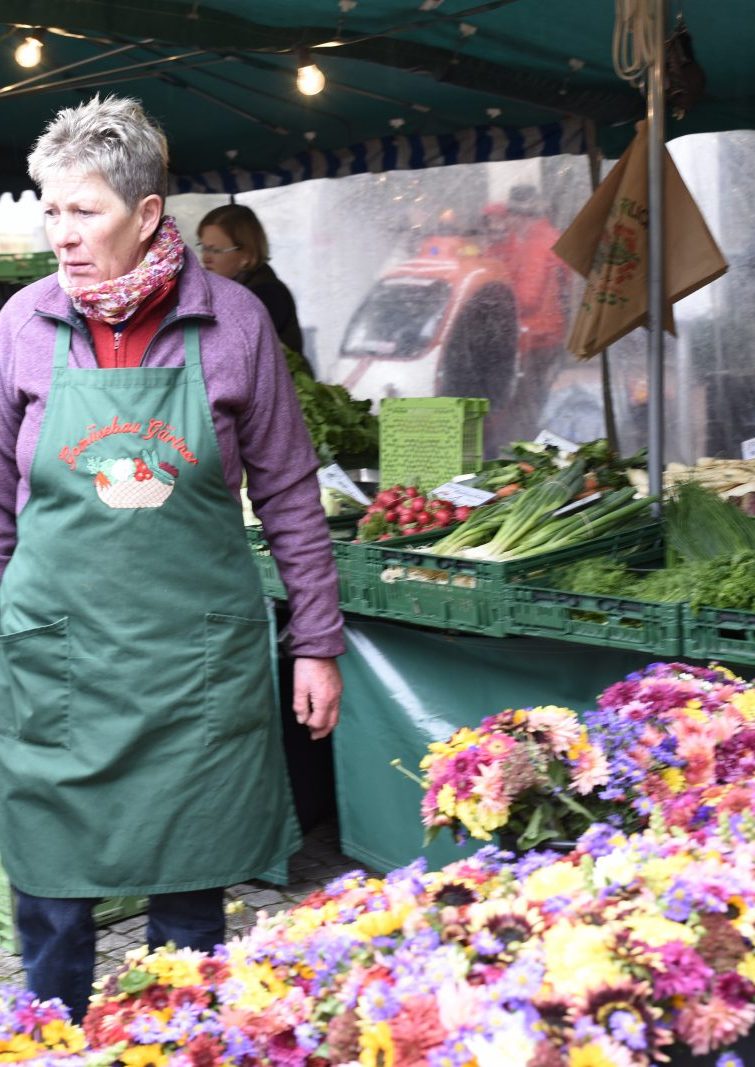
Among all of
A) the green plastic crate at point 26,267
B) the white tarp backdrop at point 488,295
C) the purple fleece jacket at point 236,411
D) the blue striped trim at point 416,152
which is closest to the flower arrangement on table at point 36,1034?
the purple fleece jacket at point 236,411

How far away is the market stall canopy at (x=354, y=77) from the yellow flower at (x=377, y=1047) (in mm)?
4152

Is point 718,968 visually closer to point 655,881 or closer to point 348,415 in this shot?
point 655,881

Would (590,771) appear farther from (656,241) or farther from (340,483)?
(340,483)

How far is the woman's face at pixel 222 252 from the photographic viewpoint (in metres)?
6.01

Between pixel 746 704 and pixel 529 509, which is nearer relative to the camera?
pixel 746 704

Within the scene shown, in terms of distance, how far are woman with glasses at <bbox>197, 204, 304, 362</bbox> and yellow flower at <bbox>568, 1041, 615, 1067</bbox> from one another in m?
4.85

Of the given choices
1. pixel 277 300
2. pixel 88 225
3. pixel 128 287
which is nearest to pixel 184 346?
pixel 128 287

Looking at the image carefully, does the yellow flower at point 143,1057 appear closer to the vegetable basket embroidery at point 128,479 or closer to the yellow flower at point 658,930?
the yellow flower at point 658,930

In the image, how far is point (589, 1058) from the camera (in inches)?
54.1

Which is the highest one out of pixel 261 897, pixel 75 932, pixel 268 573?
pixel 268 573

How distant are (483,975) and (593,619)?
1.67 m

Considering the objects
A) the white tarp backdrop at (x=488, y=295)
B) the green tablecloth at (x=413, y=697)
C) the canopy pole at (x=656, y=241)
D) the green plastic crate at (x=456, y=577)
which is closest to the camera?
the green plastic crate at (x=456, y=577)

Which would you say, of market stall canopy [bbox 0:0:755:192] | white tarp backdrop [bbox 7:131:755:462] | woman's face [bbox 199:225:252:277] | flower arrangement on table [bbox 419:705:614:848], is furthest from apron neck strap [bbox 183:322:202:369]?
white tarp backdrop [bbox 7:131:755:462]

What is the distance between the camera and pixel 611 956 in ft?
4.97
